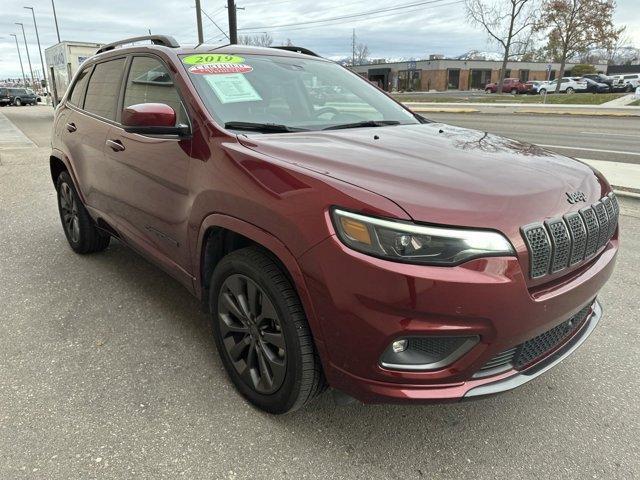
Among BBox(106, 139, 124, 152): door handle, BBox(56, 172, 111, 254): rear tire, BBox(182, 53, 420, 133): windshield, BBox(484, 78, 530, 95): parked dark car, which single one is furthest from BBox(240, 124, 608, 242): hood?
BBox(484, 78, 530, 95): parked dark car

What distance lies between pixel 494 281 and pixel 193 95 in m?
1.85

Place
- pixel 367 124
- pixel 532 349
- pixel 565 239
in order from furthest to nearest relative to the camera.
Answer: pixel 367 124 → pixel 532 349 → pixel 565 239

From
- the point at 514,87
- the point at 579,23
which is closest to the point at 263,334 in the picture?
the point at 579,23

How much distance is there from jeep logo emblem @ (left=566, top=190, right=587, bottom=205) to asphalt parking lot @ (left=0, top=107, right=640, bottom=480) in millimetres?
1086

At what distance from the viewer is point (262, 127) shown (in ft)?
8.80

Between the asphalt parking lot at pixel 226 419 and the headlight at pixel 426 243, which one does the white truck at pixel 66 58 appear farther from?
the headlight at pixel 426 243

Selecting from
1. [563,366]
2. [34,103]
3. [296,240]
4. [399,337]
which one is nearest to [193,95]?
[296,240]

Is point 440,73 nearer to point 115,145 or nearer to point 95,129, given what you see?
point 95,129

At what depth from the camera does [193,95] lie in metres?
2.73

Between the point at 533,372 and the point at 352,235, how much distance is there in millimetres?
986

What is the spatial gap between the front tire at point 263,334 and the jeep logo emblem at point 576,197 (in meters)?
1.23

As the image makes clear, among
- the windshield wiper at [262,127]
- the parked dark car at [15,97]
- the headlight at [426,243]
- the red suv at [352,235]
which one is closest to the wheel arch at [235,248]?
the red suv at [352,235]

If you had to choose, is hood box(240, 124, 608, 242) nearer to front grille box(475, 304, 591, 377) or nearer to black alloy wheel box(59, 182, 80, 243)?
front grille box(475, 304, 591, 377)

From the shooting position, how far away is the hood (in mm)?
1859
